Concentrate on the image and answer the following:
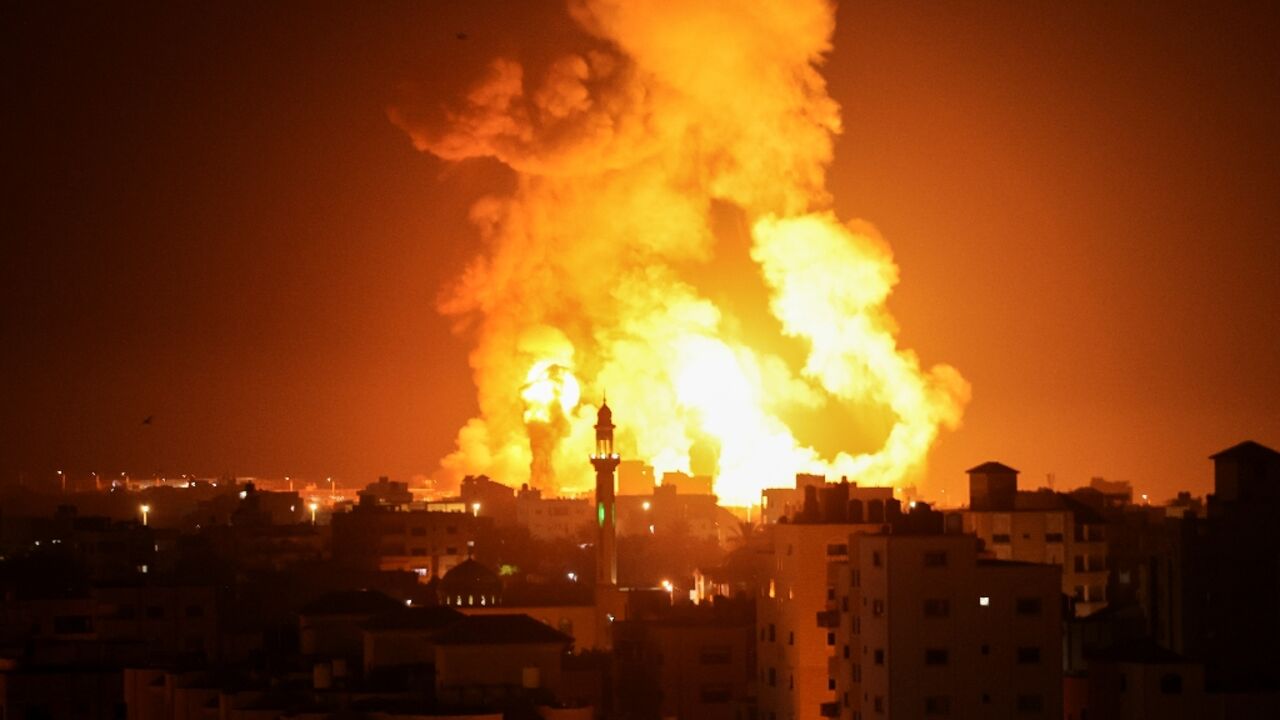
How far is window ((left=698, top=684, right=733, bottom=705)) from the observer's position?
1779 inches

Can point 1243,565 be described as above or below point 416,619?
above

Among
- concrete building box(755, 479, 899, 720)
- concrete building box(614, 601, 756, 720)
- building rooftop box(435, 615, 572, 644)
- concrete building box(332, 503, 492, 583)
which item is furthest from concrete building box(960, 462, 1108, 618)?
concrete building box(332, 503, 492, 583)

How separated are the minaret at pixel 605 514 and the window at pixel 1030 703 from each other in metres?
18.7

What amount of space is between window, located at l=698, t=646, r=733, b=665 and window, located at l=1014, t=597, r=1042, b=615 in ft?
34.5

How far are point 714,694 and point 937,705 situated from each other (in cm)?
1023

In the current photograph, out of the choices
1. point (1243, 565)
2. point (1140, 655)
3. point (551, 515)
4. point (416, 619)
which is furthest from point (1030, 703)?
point (551, 515)

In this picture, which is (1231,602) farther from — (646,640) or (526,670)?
(526,670)

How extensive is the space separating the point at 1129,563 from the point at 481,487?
4871cm

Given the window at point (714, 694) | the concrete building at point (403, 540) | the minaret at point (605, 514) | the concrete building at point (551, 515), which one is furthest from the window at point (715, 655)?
the concrete building at point (551, 515)

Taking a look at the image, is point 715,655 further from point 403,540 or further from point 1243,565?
point 403,540

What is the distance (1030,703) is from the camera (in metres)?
35.9

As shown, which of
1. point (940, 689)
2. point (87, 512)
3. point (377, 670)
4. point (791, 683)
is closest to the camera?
point (940, 689)

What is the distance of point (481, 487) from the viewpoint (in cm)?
9569

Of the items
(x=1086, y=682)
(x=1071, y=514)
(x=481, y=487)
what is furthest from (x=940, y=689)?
(x=481, y=487)
